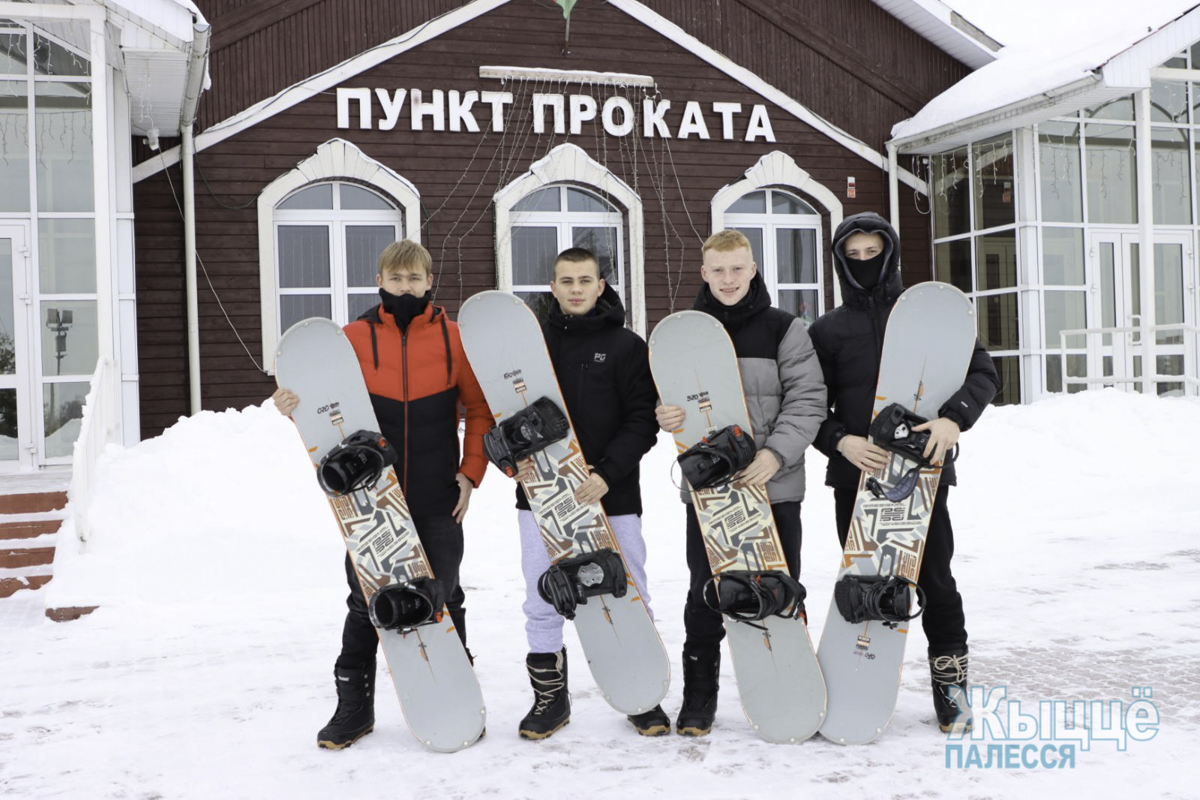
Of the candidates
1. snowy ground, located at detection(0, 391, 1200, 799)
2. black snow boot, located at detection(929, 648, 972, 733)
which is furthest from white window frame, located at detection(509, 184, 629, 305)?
black snow boot, located at detection(929, 648, 972, 733)

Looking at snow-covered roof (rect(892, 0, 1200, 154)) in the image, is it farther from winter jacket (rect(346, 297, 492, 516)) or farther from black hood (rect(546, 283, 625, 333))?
winter jacket (rect(346, 297, 492, 516))

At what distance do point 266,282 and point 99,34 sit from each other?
3.29m

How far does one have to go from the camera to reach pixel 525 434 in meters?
3.00

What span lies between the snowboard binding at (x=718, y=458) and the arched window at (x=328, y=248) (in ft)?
23.0

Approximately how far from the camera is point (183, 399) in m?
9.17

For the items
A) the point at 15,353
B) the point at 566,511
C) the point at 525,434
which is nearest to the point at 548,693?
the point at 566,511

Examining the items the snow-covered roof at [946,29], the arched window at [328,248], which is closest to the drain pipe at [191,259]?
the arched window at [328,248]

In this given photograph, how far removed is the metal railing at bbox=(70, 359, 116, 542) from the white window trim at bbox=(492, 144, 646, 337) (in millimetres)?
4062

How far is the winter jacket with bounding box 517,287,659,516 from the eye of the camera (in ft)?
10.3

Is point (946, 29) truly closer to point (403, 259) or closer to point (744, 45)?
point (744, 45)

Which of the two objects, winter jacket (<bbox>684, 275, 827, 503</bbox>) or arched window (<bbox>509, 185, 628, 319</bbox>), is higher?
arched window (<bbox>509, 185, 628, 319</bbox>)

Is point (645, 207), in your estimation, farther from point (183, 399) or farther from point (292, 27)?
point (183, 399)

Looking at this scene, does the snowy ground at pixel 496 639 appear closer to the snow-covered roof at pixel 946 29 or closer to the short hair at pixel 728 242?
the short hair at pixel 728 242

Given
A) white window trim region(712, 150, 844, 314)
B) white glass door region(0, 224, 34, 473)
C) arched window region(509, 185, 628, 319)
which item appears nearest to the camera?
white glass door region(0, 224, 34, 473)
